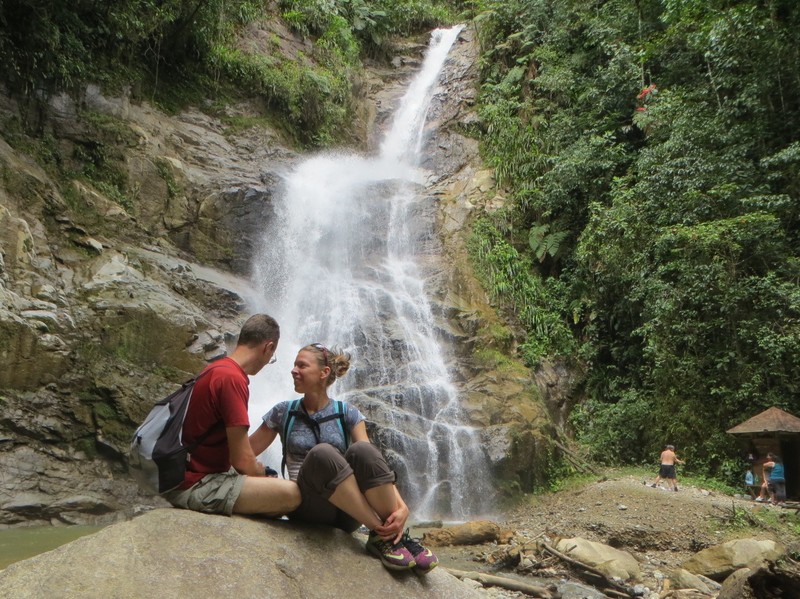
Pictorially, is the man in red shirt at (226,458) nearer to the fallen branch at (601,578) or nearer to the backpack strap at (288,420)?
Answer: the backpack strap at (288,420)

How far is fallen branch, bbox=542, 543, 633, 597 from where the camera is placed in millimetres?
6012

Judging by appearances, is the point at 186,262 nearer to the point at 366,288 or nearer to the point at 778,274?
the point at 366,288

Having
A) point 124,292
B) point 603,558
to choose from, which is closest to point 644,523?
point 603,558

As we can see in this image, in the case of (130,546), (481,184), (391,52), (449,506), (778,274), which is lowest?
(449,506)

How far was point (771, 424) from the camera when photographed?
10102mm

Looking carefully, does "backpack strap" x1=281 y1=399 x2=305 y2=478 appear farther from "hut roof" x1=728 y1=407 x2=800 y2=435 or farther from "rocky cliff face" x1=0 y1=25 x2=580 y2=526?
"hut roof" x1=728 y1=407 x2=800 y2=435

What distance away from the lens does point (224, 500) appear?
3.05 meters

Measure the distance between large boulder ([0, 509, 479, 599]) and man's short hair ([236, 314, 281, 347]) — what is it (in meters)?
0.84

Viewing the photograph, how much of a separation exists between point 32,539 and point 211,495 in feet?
17.8

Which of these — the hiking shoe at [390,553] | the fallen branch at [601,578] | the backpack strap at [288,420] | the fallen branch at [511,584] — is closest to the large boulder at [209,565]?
the hiking shoe at [390,553]

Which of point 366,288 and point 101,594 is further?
point 366,288

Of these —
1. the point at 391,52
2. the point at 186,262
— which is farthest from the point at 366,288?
the point at 391,52

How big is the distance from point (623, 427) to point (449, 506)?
192 inches

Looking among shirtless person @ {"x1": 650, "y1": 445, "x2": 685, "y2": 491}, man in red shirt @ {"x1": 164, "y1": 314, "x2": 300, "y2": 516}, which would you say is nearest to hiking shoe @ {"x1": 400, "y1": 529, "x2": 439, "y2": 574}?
man in red shirt @ {"x1": 164, "y1": 314, "x2": 300, "y2": 516}
